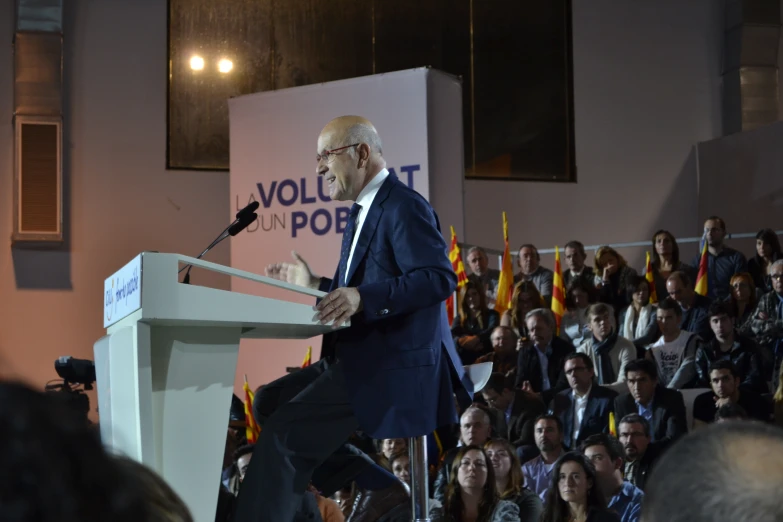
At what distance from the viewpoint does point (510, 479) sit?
Answer: 4.58m

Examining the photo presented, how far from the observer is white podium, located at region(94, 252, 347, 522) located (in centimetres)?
227

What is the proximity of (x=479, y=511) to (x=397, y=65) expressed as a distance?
668 cm

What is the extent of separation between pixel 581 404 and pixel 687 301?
5.10ft

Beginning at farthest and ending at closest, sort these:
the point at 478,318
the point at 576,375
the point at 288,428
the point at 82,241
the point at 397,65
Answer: the point at 397,65, the point at 82,241, the point at 478,318, the point at 576,375, the point at 288,428

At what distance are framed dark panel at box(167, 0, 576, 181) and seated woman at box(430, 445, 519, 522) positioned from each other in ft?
20.6

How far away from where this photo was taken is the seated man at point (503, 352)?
21.4 feet

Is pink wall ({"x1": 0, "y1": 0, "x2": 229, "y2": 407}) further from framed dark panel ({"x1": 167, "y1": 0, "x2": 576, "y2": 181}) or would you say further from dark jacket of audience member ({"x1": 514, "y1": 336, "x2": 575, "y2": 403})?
dark jacket of audience member ({"x1": 514, "y1": 336, "x2": 575, "y2": 403})

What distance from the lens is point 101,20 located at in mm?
9875

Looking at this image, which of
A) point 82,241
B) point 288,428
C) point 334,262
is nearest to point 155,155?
point 82,241

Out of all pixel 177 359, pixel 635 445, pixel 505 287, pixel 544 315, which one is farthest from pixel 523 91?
pixel 177 359

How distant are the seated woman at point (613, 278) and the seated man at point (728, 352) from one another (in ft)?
4.28

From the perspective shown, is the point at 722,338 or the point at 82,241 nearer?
the point at 722,338

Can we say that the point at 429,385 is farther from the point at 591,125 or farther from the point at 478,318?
the point at 591,125

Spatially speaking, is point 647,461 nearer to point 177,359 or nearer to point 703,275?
point 703,275
